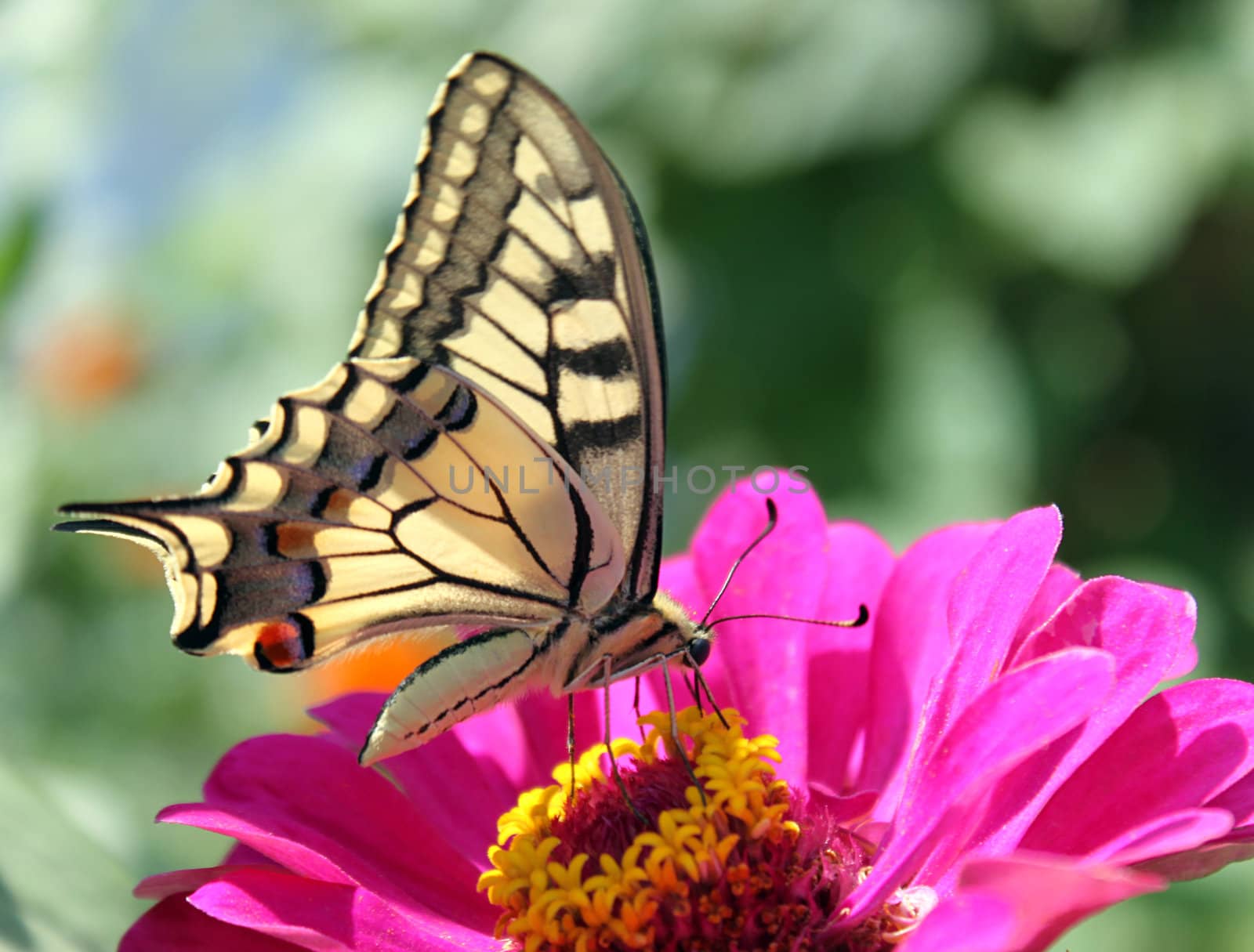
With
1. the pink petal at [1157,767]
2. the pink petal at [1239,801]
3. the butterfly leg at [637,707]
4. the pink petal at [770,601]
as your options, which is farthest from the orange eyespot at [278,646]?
the pink petal at [1239,801]

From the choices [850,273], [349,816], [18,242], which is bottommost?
[349,816]

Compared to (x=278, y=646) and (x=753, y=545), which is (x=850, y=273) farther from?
(x=278, y=646)

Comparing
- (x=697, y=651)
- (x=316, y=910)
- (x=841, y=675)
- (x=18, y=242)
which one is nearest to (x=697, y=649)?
(x=697, y=651)

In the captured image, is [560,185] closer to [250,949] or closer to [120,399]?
[250,949]

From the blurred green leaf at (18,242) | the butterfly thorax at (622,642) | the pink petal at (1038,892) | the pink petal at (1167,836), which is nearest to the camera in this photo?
the pink petal at (1038,892)

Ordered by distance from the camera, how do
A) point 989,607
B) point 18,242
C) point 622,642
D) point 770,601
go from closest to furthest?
1. point 989,607
2. point 622,642
3. point 770,601
4. point 18,242

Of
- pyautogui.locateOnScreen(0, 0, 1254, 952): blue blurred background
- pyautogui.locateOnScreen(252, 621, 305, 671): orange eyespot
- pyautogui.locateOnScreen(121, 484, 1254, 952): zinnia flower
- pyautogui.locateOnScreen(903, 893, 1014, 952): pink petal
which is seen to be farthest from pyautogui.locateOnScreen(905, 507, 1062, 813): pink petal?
pyautogui.locateOnScreen(0, 0, 1254, 952): blue blurred background

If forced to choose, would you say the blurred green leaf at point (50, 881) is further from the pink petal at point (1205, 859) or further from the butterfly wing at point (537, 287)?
the pink petal at point (1205, 859)
